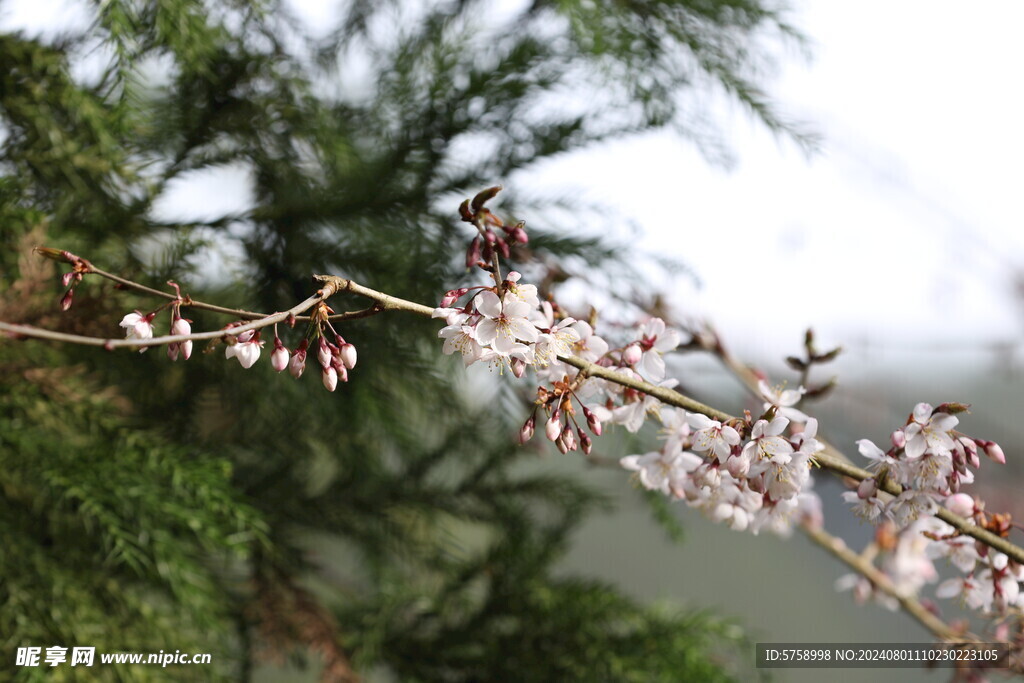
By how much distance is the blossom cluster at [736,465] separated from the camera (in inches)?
11.8

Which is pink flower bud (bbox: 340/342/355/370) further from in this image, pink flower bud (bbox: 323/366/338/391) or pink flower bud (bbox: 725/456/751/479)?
pink flower bud (bbox: 725/456/751/479)

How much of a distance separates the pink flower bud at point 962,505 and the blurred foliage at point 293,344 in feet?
0.75

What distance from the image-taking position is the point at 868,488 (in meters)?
0.31

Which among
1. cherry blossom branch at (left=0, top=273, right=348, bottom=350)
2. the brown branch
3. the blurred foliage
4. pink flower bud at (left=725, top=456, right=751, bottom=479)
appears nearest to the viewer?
cherry blossom branch at (left=0, top=273, right=348, bottom=350)

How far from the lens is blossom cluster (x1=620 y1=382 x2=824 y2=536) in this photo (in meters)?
0.30

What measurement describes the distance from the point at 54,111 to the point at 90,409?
18 centimetres

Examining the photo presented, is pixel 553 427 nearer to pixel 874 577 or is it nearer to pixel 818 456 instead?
pixel 818 456

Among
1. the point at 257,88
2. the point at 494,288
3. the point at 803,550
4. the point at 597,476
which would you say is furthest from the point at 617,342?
the point at 803,550

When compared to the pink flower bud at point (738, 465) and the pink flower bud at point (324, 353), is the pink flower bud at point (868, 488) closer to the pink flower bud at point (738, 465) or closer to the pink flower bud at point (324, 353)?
the pink flower bud at point (738, 465)

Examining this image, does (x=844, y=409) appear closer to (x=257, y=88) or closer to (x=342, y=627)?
(x=342, y=627)

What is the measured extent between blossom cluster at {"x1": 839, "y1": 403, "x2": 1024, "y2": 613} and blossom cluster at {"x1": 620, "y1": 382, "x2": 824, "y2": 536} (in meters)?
0.03

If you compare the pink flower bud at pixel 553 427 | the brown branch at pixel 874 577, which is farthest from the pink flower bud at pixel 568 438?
the brown branch at pixel 874 577

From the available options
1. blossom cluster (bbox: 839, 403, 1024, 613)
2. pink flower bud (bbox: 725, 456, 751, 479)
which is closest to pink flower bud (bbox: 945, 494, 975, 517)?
blossom cluster (bbox: 839, 403, 1024, 613)

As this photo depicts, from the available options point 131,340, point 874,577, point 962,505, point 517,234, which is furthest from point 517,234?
point 874,577
